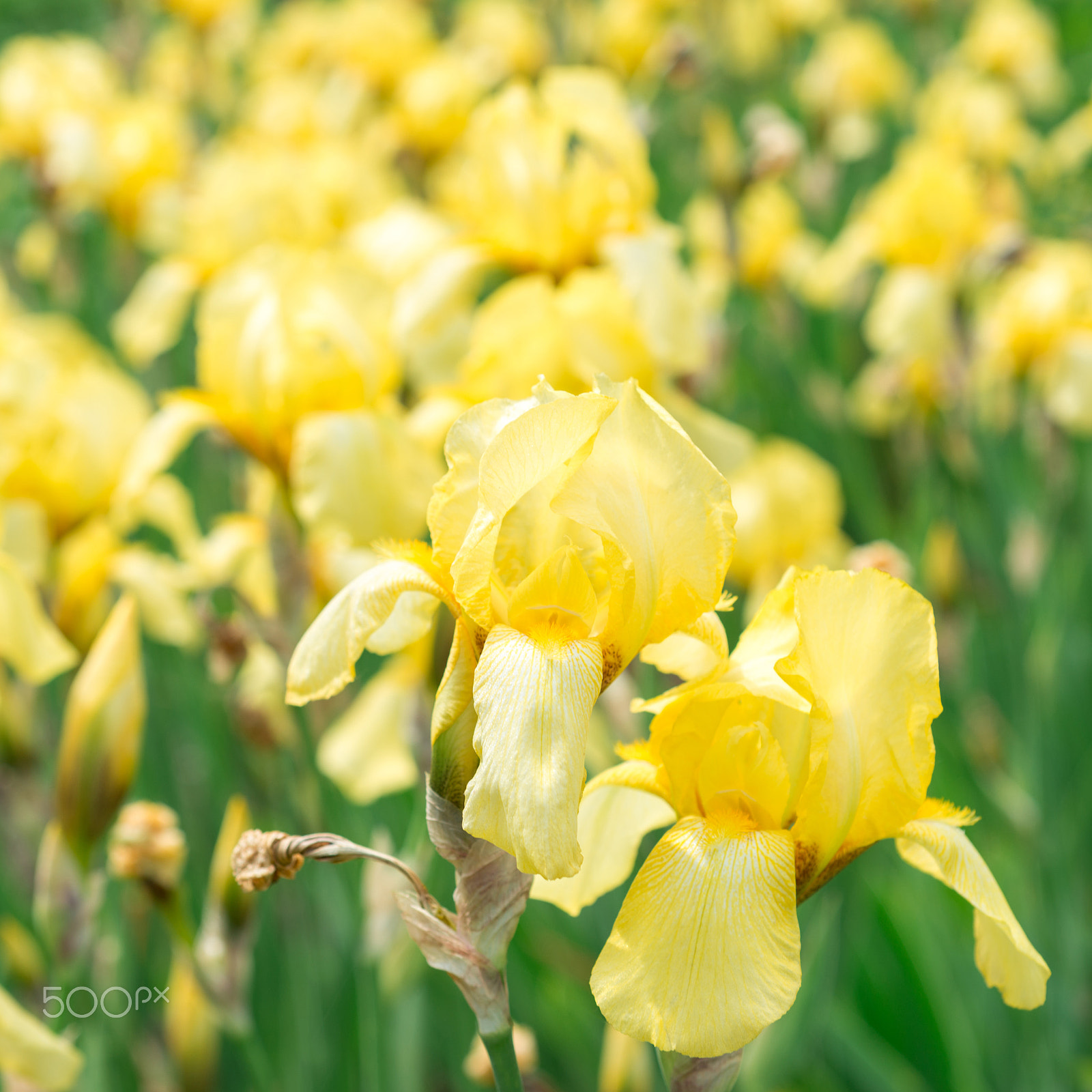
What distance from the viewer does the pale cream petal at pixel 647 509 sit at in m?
0.75

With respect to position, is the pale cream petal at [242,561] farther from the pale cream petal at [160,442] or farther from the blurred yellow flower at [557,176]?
the blurred yellow flower at [557,176]

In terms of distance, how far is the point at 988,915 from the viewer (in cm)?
79

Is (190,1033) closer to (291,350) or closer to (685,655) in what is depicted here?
(291,350)

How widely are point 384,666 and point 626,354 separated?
82 centimetres

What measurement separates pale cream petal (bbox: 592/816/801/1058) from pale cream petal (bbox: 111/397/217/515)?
121cm

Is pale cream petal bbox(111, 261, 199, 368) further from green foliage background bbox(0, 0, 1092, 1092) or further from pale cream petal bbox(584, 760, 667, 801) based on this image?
pale cream petal bbox(584, 760, 667, 801)

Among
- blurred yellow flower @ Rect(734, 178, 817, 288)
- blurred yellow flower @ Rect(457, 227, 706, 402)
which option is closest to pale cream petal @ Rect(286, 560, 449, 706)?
blurred yellow flower @ Rect(457, 227, 706, 402)

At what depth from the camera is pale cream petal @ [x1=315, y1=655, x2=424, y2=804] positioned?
5.74 feet

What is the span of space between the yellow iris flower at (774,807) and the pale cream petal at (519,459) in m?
0.18

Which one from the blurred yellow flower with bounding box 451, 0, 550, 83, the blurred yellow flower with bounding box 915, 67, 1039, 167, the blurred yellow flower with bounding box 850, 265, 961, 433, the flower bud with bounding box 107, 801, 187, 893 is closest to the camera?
the flower bud with bounding box 107, 801, 187, 893

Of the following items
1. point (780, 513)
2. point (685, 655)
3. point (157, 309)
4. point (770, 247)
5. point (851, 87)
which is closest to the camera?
point (685, 655)

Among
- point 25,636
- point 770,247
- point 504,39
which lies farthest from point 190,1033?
point 504,39

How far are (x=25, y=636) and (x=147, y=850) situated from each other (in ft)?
1.11

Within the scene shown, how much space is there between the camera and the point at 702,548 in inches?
30.5
